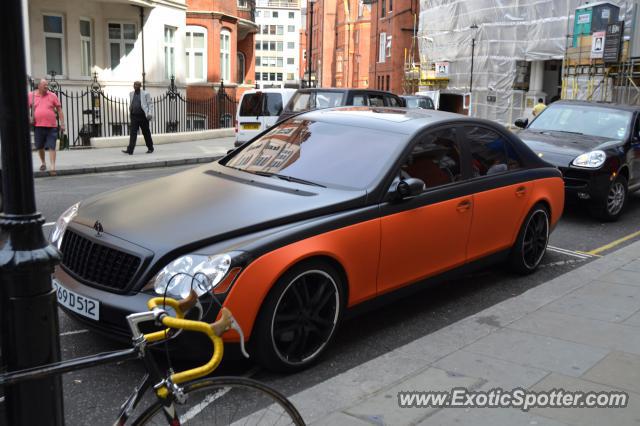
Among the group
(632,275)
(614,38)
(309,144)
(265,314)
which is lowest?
(632,275)

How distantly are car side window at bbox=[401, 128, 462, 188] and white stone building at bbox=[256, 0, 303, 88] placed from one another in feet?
469

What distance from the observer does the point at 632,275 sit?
6211 millimetres

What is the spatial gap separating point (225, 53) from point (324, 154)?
2782cm

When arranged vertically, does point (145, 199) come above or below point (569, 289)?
above

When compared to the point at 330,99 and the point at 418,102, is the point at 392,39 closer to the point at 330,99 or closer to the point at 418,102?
the point at 418,102

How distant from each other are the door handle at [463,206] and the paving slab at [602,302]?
989 millimetres

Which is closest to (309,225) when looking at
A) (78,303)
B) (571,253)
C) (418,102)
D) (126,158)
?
(78,303)

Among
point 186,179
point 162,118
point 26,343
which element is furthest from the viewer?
point 162,118

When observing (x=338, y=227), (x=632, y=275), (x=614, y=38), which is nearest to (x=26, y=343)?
(x=338, y=227)

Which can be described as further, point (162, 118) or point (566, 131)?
point (162, 118)

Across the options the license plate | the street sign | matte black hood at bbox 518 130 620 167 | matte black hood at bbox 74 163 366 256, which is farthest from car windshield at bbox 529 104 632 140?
the street sign

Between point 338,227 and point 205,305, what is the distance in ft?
3.58

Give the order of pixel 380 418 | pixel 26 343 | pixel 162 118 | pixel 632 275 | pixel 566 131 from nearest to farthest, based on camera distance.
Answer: pixel 26 343
pixel 380 418
pixel 632 275
pixel 566 131
pixel 162 118

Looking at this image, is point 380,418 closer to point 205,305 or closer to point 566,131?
point 205,305
